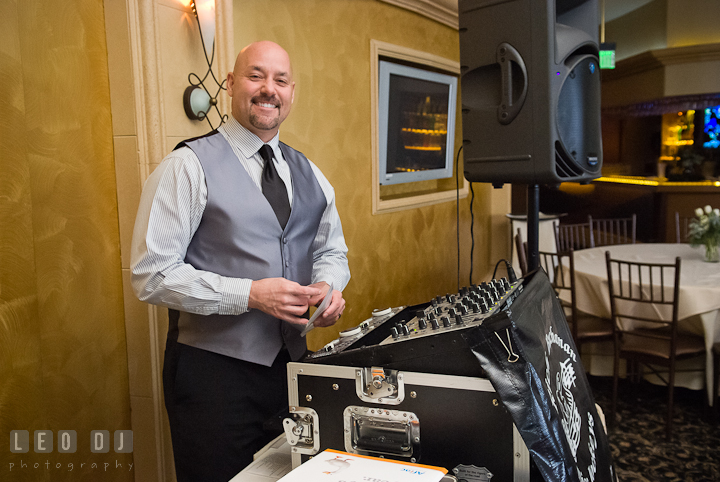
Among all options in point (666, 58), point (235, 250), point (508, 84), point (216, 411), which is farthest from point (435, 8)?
point (666, 58)

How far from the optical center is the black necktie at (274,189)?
4.45 ft

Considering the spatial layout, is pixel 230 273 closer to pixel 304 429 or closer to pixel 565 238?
pixel 304 429

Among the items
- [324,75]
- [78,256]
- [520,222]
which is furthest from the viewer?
[520,222]

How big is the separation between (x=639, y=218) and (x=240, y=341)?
7.18m

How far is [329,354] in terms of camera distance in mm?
1005

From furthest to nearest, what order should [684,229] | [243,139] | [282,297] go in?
[684,229], [243,139], [282,297]

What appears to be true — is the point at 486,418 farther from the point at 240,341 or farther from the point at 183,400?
the point at 183,400

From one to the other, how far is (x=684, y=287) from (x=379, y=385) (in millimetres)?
2585

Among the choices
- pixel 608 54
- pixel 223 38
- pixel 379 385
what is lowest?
pixel 379 385

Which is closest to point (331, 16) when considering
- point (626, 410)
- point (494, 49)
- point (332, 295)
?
point (494, 49)

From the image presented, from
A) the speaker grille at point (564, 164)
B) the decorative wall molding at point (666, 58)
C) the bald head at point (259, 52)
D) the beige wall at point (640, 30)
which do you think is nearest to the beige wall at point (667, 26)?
the beige wall at point (640, 30)

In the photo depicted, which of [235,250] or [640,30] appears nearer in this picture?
[235,250]

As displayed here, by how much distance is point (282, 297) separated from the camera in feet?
3.83

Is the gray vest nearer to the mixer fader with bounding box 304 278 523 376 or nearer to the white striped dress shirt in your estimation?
the white striped dress shirt
